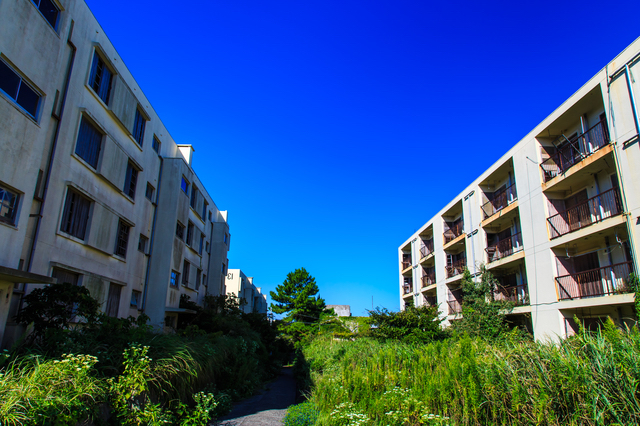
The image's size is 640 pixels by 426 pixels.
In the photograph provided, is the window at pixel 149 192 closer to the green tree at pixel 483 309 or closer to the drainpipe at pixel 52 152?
the drainpipe at pixel 52 152

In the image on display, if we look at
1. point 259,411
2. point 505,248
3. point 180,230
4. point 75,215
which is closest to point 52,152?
point 75,215

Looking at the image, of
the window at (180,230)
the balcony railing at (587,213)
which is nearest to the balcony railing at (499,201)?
the balcony railing at (587,213)

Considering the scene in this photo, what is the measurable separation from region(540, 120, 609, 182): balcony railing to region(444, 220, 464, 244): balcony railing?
34.3 ft

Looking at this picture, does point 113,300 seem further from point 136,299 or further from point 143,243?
point 143,243

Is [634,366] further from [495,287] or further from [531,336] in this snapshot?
[495,287]

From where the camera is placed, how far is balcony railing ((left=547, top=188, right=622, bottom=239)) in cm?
1551

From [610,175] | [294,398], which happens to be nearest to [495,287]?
[610,175]

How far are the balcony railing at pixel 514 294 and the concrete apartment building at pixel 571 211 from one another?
56mm

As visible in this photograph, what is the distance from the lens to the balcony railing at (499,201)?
22.6 metres

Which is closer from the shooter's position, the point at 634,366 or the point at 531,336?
the point at 634,366

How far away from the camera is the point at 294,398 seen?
53.3ft

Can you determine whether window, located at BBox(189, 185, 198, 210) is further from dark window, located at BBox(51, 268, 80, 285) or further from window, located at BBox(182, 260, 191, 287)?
dark window, located at BBox(51, 268, 80, 285)

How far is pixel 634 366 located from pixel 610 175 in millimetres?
13095

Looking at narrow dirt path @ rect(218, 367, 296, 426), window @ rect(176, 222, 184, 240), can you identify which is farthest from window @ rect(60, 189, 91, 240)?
window @ rect(176, 222, 184, 240)
